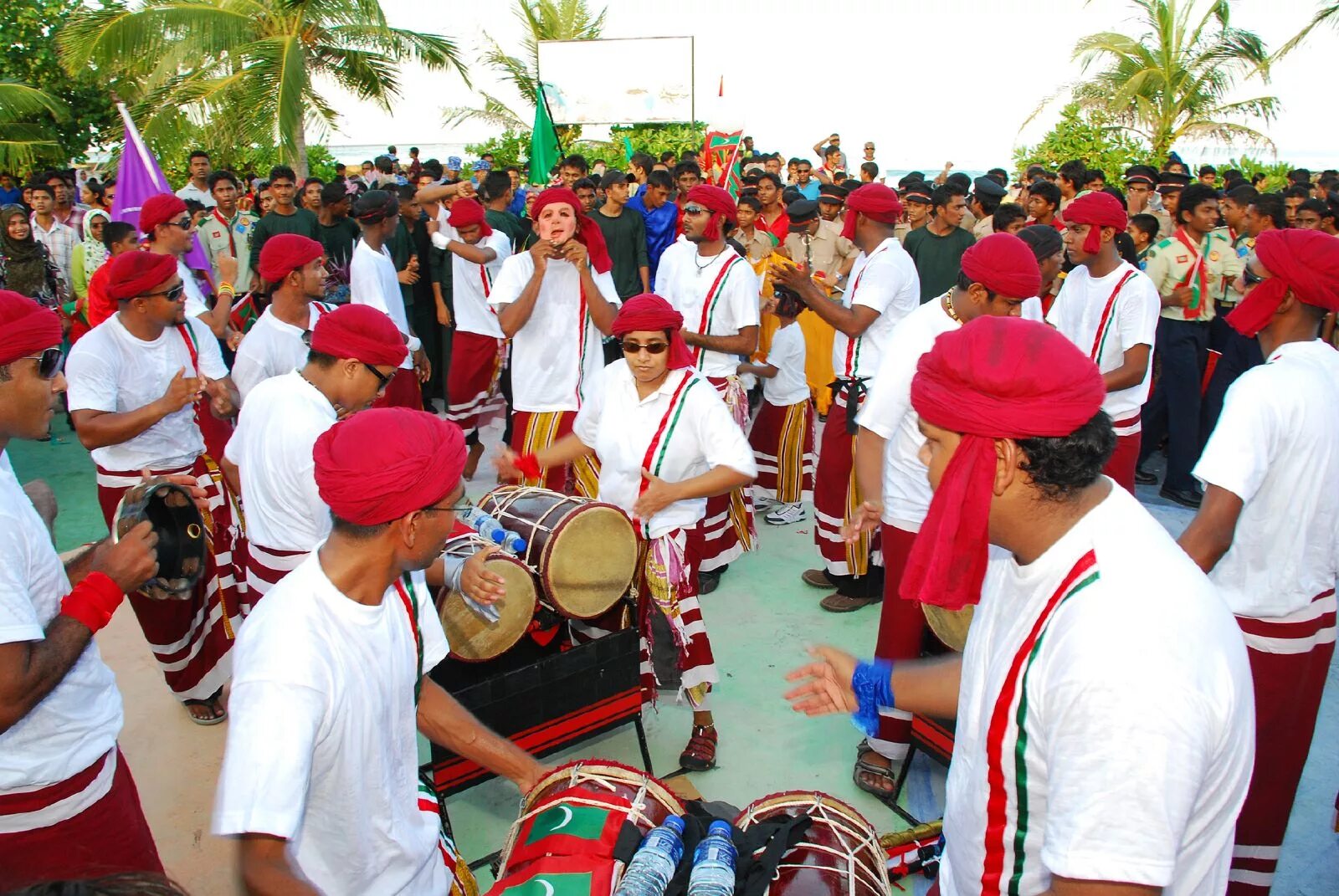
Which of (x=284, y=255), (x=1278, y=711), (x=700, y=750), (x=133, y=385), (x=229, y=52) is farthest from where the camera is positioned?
(x=229, y=52)

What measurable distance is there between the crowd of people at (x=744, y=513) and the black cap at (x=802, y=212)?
3.68ft

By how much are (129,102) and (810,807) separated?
2446 centimetres

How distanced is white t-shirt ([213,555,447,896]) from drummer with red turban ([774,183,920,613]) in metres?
3.24

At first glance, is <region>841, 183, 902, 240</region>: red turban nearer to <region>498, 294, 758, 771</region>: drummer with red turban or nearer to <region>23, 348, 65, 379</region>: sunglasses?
<region>498, 294, 758, 771</region>: drummer with red turban

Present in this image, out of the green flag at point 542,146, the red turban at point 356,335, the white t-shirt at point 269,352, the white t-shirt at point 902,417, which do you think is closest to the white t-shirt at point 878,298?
the white t-shirt at point 902,417

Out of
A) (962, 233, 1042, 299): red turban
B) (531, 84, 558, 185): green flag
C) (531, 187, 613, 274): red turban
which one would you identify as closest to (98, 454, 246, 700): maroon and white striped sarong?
(531, 187, 613, 274): red turban

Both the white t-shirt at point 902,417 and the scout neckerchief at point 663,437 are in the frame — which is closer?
the white t-shirt at point 902,417

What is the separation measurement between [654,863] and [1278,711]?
203 cm

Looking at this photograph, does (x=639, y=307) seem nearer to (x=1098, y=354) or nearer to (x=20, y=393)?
(x=20, y=393)

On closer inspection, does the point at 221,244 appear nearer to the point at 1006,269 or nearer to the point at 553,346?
the point at 553,346

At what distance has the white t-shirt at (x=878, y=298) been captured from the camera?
5195 millimetres

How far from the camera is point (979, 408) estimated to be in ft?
5.38

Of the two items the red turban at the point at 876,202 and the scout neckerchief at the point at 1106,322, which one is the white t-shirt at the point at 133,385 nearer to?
the red turban at the point at 876,202

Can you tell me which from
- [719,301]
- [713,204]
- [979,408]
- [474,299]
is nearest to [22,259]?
[474,299]
